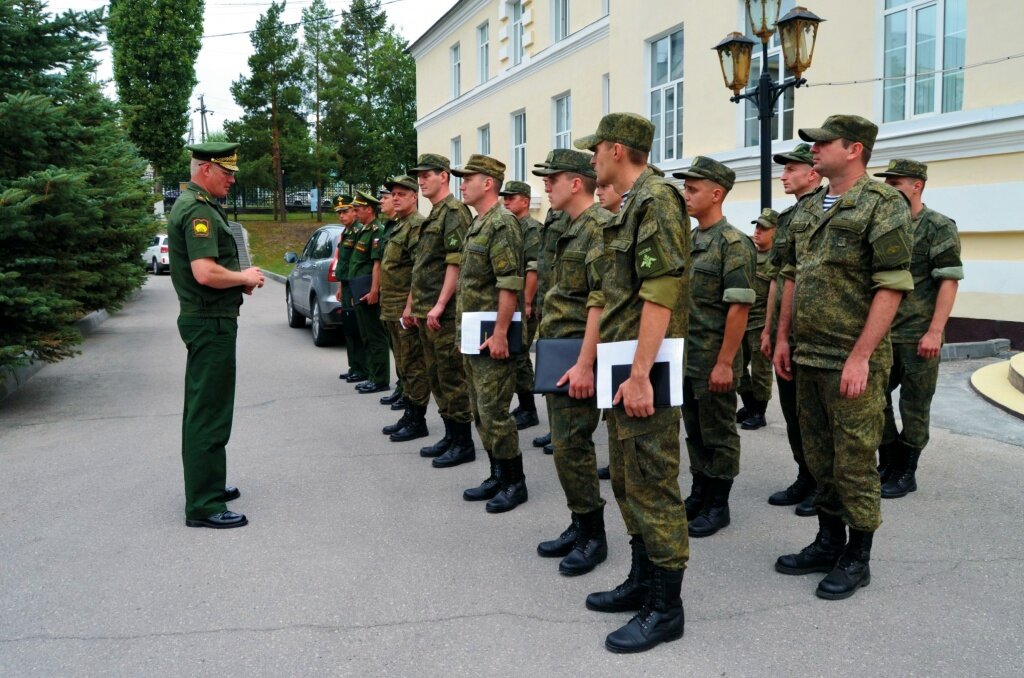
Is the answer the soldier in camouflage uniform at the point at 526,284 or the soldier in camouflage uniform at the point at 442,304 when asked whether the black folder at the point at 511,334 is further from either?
the soldier in camouflage uniform at the point at 442,304

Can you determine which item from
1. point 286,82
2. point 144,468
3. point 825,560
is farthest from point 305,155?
point 825,560

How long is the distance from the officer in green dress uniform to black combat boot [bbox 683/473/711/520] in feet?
8.26

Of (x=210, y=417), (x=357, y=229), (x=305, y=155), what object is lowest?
(x=210, y=417)

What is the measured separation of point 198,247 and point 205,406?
90 centimetres

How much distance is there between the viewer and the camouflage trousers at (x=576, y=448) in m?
4.10

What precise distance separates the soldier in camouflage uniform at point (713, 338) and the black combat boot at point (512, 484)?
993 mm

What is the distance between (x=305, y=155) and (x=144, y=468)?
43570mm

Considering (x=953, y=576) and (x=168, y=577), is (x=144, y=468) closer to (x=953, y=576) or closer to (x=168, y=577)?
(x=168, y=577)

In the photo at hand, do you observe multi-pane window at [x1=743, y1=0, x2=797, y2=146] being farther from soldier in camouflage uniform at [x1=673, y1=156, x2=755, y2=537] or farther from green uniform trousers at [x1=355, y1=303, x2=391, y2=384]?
soldier in camouflage uniform at [x1=673, y1=156, x2=755, y2=537]

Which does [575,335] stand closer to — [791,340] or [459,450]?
[791,340]

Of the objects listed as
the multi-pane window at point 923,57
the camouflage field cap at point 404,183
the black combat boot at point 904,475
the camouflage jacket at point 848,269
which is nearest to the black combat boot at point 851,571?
the camouflage jacket at point 848,269

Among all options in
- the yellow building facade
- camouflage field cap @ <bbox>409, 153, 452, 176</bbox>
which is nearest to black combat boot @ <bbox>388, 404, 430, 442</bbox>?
camouflage field cap @ <bbox>409, 153, 452, 176</bbox>

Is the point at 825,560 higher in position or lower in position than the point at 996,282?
lower

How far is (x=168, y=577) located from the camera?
161 inches
